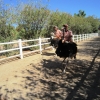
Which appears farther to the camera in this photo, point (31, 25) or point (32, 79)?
point (31, 25)

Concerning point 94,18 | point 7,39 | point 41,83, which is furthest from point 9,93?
point 94,18

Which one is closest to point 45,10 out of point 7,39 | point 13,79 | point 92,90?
point 7,39

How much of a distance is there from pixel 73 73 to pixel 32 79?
1.72 meters

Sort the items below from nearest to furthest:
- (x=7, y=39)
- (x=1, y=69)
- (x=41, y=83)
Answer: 1. (x=41, y=83)
2. (x=1, y=69)
3. (x=7, y=39)

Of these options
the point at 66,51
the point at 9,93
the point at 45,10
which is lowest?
the point at 9,93

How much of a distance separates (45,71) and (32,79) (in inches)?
50.3

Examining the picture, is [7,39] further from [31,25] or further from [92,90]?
[92,90]

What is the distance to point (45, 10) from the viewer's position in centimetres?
1677

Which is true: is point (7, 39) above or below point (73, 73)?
above

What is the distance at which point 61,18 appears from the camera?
2281 cm

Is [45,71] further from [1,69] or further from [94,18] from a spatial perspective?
[94,18]

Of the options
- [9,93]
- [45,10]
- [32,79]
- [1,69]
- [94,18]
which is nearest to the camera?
[9,93]

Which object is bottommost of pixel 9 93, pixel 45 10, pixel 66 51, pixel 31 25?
pixel 9 93

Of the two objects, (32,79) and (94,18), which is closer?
(32,79)
